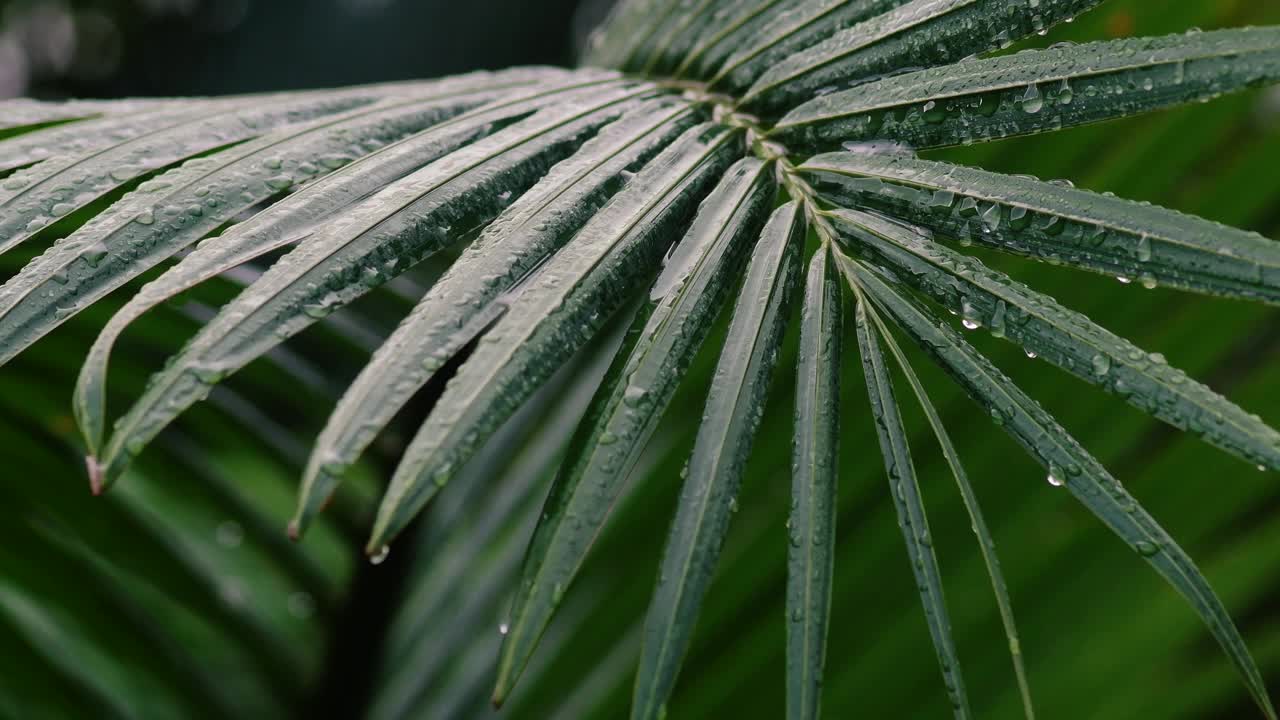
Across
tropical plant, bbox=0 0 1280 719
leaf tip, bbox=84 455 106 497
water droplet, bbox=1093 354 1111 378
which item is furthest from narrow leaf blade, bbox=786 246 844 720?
leaf tip, bbox=84 455 106 497

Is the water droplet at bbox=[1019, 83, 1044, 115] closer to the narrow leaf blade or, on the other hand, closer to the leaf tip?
the narrow leaf blade

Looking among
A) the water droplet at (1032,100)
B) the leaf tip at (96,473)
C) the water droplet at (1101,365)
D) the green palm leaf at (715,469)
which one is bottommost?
the leaf tip at (96,473)

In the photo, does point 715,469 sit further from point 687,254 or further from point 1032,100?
point 1032,100

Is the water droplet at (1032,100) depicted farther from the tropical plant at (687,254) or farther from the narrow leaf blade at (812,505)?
the narrow leaf blade at (812,505)

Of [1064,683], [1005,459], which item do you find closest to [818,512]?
[1005,459]

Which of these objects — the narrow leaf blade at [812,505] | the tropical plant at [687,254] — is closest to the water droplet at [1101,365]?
the tropical plant at [687,254]

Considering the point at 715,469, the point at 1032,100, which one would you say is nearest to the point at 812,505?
the point at 715,469

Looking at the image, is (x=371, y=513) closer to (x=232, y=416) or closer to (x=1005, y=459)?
(x=232, y=416)

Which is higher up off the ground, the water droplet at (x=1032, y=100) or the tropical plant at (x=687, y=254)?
the water droplet at (x=1032, y=100)

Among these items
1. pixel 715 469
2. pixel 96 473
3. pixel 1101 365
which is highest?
pixel 1101 365
